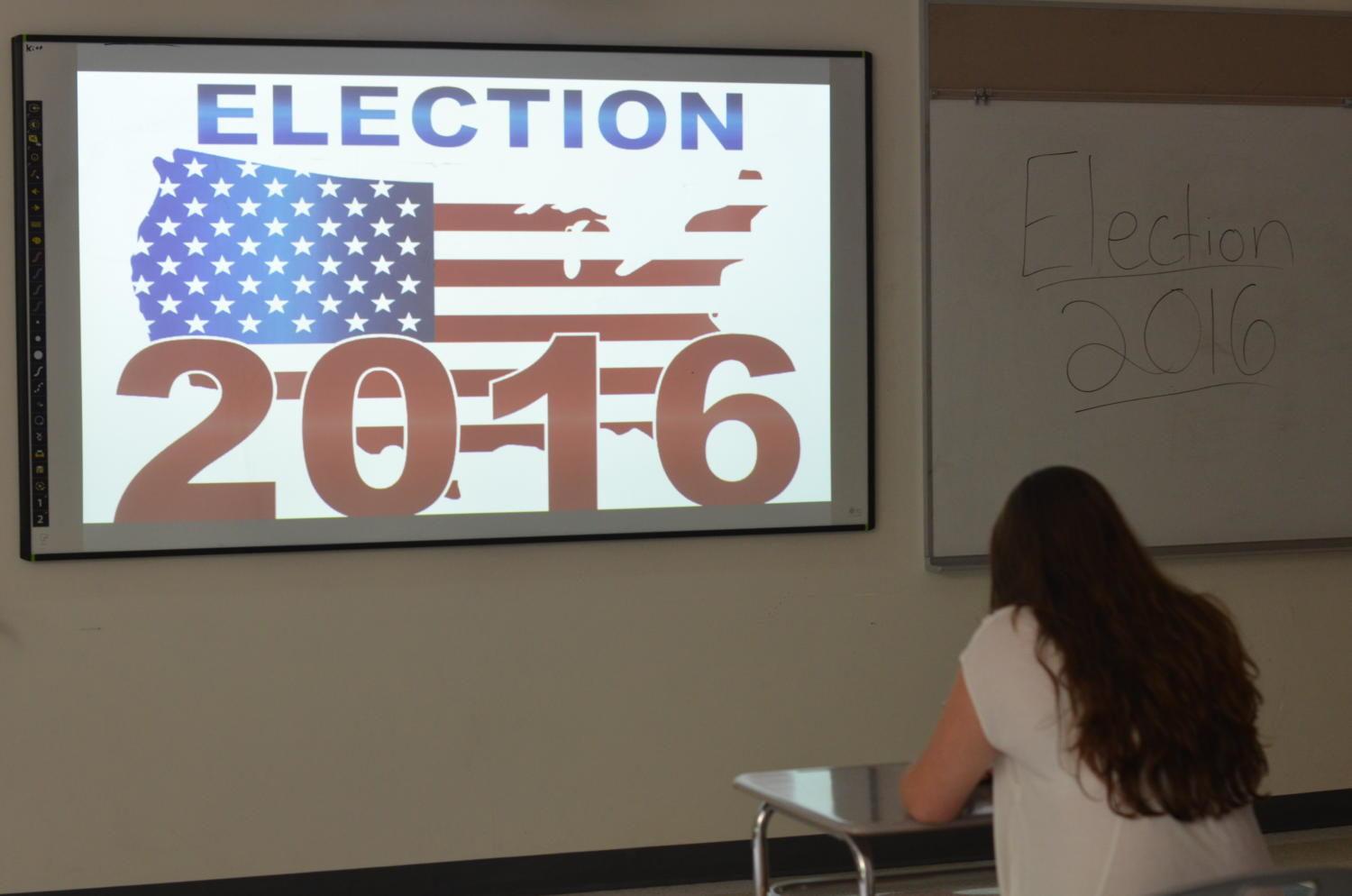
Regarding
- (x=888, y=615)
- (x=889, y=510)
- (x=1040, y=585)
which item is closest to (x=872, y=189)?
(x=889, y=510)

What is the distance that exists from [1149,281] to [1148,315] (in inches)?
3.7

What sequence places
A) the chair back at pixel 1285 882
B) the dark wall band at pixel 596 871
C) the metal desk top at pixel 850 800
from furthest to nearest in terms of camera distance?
the dark wall band at pixel 596 871 < the metal desk top at pixel 850 800 < the chair back at pixel 1285 882

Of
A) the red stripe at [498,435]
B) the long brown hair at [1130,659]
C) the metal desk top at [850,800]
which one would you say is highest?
the red stripe at [498,435]

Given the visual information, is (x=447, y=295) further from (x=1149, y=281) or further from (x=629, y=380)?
(x=1149, y=281)

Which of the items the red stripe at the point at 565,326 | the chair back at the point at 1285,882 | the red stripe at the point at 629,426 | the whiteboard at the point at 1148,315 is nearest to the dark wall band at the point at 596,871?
the whiteboard at the point at 1148,315

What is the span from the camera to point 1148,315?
3.70 m

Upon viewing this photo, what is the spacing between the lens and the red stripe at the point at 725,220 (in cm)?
349

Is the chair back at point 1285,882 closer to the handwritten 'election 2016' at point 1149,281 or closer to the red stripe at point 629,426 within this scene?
the red stripe at point 629,426

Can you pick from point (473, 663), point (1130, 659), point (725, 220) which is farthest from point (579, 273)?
point (1130, 659)

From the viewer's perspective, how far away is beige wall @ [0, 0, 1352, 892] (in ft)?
10.8

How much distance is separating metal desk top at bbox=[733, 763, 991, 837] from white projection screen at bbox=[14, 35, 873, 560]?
1.38m

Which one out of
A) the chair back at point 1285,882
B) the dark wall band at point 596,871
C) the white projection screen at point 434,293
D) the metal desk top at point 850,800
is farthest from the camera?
the dark wall band at point 596,871

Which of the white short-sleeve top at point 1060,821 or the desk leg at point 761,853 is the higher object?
the white short-sleeve top at point 1060,821

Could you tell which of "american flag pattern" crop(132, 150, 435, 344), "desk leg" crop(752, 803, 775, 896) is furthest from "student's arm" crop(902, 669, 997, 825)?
"american flag pattern" crop(132, 150, 435, 344)
